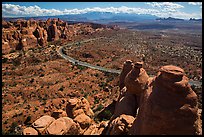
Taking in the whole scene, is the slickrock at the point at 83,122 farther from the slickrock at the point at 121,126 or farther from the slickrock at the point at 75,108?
the slickrock at the point at 121,126

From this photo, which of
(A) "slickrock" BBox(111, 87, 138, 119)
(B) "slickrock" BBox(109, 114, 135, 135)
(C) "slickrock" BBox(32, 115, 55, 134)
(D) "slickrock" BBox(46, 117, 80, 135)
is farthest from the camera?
(A) "slickrock" BBox(111, 87, 138, 119)

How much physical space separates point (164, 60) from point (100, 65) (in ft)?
75.7

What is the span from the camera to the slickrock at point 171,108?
512 inches

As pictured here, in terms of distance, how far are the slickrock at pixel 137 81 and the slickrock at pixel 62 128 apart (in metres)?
6.08

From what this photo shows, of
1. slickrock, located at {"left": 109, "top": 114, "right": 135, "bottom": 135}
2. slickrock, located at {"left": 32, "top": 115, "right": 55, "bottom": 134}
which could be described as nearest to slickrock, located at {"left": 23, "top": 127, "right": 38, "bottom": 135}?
slickrock, located at {"left": 32, "top": 115, "right": 55, "bottom": 134}

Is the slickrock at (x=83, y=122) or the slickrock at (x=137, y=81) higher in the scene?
the slickrock at (x=137, y=81)

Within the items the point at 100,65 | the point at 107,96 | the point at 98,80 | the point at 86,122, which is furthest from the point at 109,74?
the point at 86,122

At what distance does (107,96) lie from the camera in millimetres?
43500

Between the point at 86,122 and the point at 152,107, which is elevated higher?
the point at 152,107

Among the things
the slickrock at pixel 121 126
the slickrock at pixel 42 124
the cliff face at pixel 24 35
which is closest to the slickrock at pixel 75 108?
the slickrock at pixel 42 124

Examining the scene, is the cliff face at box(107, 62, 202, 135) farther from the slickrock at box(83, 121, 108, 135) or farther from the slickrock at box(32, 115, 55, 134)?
the slickrock at box(32, 115, 55, 134)

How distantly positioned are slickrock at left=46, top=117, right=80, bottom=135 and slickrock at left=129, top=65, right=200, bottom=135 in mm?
7088

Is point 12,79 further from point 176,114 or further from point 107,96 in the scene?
point 176,114

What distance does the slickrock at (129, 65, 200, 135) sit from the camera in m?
13.0
